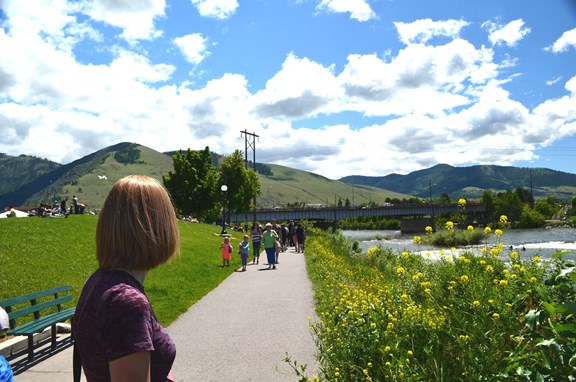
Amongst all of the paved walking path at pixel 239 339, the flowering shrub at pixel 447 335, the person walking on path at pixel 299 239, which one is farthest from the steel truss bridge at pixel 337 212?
the flowering shrub at pixel 447 335

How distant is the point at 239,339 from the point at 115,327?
6.58 m

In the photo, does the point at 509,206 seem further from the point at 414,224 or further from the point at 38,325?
the point at 38,325

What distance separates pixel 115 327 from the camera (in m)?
1.78

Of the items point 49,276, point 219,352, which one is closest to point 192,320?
point 219,352

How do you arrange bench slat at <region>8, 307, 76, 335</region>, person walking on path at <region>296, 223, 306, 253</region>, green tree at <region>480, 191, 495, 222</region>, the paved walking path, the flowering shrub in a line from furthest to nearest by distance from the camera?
1. green tree at <region>480, 191, 495, 222</region>
2. person walking on path at <region>296, 223, 306, 253</region>
3. bench slat at <region>8, 307, 76, 335</region>
4. the paved walking path
5. the flowering shrub

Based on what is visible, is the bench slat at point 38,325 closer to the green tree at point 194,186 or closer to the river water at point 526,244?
the river water at point 526,244

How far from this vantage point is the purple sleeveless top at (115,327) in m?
1.77

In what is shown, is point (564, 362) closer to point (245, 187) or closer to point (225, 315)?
point (225, 315)

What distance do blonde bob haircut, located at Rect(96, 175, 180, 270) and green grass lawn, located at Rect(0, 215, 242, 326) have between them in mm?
7894

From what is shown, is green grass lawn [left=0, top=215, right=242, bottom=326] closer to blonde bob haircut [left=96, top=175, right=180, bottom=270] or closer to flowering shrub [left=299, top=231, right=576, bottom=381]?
flowering shrub [left=299, top=231, right=576, bottom=381]

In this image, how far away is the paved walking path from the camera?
6328 mm

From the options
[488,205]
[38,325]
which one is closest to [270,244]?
[38,325]

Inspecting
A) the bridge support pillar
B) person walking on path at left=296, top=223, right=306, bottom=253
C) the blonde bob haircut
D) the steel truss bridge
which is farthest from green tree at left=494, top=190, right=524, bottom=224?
the blonde bob haircut

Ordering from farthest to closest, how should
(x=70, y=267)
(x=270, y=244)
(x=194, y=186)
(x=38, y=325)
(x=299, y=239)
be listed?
(x=194, y=186), (x=299, y=239), (x=270, y=244), (x=70, y=267), (x=38, y=325)
